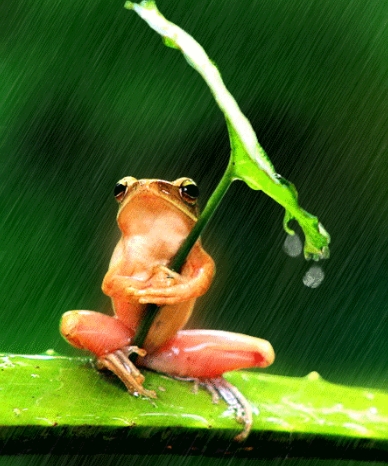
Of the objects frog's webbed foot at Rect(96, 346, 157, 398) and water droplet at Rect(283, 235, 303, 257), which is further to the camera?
frog's webbed foot at Rect(96, 346, 157, 398)

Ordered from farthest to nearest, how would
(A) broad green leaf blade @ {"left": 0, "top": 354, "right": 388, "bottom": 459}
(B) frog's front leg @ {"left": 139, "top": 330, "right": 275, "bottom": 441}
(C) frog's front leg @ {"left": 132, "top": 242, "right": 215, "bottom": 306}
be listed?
1. (B) frog's front leg @ {"left": 139, "top": 330, "right": 275, "bottom": 441}
2. (C) frog's front leg @ {"left": 132, "top": 242, "right": 215, "bottom": 306}
3. (A) broad green leaf blade @ {"left": 0, "top": 354, "right": 388, "bottom": 459}

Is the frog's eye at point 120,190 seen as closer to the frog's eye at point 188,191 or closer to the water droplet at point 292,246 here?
the frog's eye at point 188,191

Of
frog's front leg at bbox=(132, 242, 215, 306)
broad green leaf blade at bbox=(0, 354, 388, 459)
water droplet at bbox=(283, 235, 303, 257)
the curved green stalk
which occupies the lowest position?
broad green leaf blade at bbox=(0, 354, 388, 459)

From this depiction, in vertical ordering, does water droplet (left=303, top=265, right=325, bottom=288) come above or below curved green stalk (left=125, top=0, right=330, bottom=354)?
below

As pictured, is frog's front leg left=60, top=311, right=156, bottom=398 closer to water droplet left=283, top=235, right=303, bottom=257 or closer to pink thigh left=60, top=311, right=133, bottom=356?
pink thigh left=60, top=311, right=133, bottom=356

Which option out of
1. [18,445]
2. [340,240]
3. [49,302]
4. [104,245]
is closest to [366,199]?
[340,240]

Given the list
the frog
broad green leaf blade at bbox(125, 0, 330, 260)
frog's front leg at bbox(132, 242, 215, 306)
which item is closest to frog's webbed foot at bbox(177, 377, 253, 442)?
the frog

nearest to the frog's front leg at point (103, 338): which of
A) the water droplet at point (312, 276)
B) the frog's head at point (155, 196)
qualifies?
the frog's head at point (155, 196)

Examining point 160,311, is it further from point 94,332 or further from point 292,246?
point 292,246
